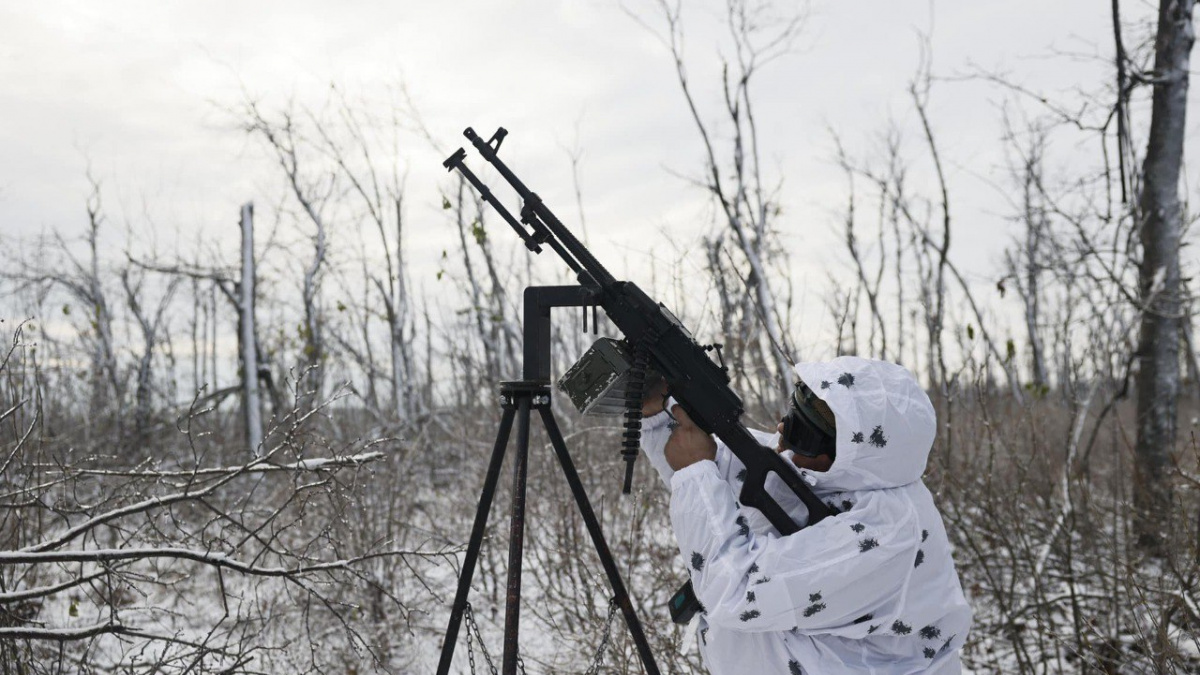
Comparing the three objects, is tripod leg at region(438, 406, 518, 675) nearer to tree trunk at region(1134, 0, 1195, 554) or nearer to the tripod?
the tripod

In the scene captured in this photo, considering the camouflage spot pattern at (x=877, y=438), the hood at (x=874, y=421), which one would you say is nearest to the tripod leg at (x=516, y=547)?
the hood at (x=874, y=421)

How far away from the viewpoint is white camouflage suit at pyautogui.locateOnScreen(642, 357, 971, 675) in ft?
6.20

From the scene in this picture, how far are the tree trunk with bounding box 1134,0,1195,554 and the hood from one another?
5.47m

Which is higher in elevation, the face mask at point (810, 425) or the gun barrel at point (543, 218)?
the gun barrel at point (543, 218)

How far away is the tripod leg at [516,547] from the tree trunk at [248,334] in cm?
1162

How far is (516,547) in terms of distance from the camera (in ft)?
7.83

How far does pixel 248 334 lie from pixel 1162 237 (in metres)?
12.5

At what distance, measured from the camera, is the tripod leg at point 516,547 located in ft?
7.67

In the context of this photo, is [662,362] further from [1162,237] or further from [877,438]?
[1162,237]

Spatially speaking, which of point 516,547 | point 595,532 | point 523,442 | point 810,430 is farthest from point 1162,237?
point 516,547

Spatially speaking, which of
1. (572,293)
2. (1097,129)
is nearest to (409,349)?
(1097,129)

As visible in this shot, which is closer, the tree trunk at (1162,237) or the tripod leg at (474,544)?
the tripod leg at (474,544)

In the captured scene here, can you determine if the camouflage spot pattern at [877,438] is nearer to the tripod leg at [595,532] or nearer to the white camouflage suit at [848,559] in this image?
the white camouflage suit at [848,559]

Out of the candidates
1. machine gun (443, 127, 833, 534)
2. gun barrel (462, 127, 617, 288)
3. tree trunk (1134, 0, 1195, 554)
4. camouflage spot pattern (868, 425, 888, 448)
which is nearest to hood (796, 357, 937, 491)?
camouflage spot pattern (868, 425, 888, 448)
